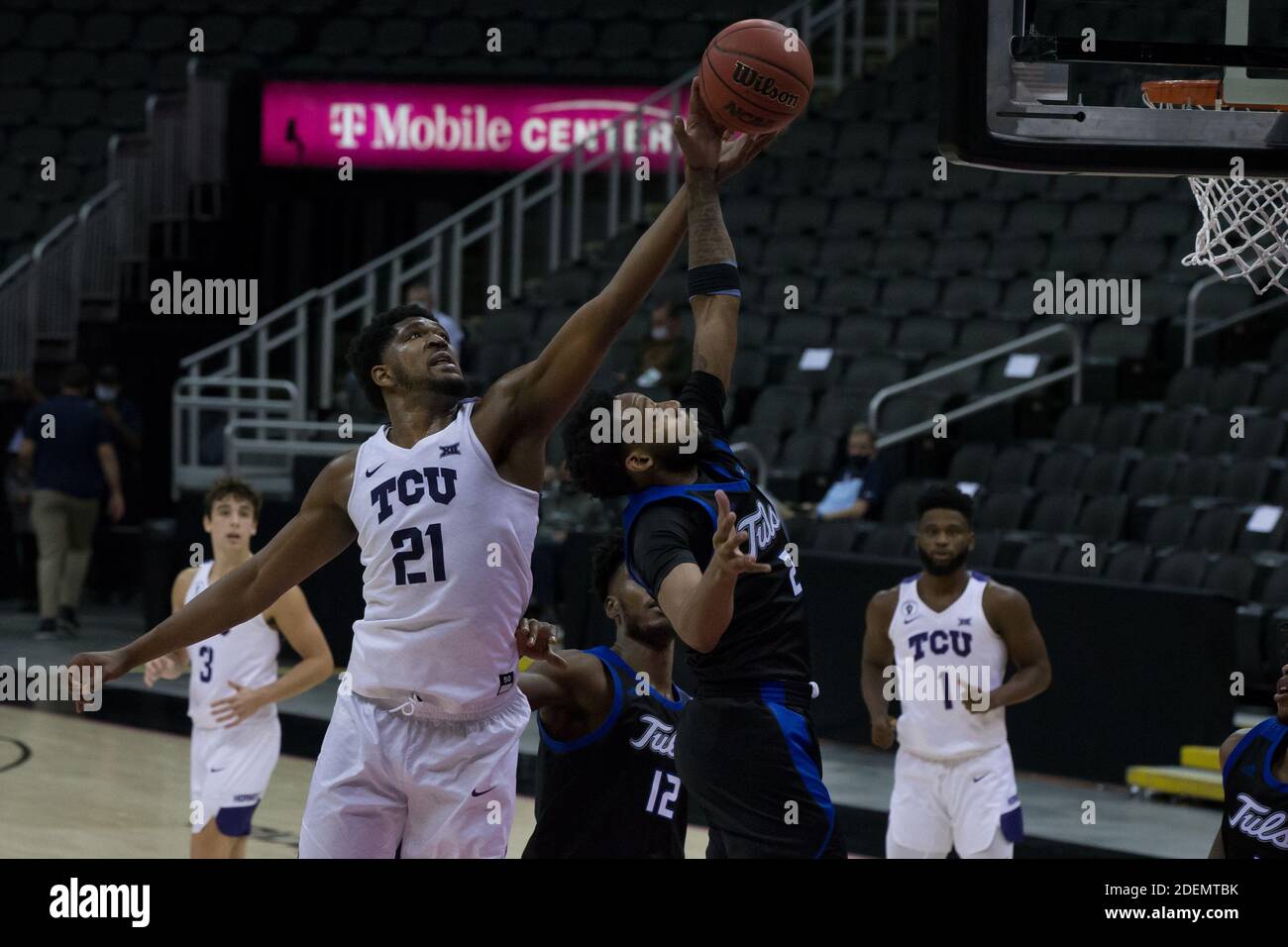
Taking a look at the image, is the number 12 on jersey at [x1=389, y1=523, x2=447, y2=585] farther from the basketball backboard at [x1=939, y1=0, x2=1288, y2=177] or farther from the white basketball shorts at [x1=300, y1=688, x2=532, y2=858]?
the basketball backboard at [x1=939, y1=0, x2=1288, y2=177]

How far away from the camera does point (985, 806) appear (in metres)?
6.23

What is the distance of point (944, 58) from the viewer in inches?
181

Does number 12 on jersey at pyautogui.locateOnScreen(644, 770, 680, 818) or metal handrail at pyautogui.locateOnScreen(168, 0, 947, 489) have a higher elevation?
metal handrail at pyautogui.locateOnScreen(168, 0, 947, 489)

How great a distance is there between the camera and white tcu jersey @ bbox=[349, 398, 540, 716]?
4.00m

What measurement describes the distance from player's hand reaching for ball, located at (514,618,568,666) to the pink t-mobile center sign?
1115 cm

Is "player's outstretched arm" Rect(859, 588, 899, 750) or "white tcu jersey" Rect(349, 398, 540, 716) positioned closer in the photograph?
"white tcu jersey" Rect(349, 398, 540, 716)

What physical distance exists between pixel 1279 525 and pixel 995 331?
3.04 m

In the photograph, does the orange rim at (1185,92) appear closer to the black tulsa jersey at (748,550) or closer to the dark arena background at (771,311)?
the dark arena background at (771,311)

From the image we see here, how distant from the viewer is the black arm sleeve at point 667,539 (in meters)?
3.98

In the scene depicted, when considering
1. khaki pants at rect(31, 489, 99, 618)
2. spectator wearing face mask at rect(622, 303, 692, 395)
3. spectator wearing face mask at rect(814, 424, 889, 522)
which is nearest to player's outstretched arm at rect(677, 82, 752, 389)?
spectator wearing face mask at rect(814, 424, 889, 522)

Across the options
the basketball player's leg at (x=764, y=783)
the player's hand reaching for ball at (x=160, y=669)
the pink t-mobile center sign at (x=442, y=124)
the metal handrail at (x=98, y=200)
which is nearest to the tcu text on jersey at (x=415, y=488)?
the basketball player's leg at (x=764, y=783)

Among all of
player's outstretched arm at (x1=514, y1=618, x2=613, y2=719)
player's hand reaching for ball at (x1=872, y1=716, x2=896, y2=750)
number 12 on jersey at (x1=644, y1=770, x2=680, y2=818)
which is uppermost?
player's outstretched arm at (x1=514, y1=618, x2=613, y2=719)

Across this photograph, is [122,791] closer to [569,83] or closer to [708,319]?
[708,319]

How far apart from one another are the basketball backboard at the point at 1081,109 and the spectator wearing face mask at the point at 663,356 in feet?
22.6
